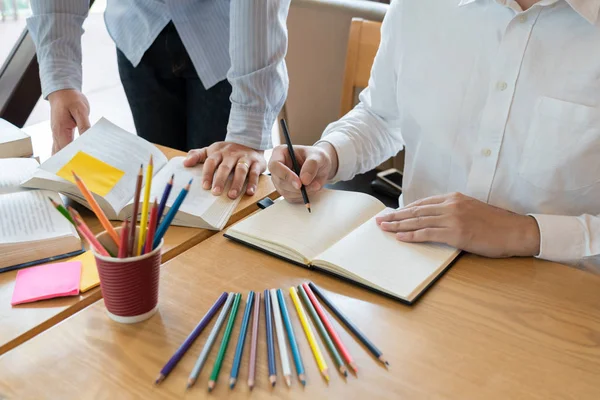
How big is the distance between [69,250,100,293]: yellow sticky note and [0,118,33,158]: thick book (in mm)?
513

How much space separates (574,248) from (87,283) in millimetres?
778

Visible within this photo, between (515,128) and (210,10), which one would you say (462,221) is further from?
(210,10)

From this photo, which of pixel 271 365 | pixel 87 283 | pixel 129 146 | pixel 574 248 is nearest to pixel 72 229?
pixel 87 283

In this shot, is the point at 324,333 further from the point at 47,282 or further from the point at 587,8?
the point at 587,8

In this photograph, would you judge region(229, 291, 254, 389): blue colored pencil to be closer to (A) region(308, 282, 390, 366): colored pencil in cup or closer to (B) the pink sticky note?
(A) region(308, 282, 390, 366): colored pencil in cup

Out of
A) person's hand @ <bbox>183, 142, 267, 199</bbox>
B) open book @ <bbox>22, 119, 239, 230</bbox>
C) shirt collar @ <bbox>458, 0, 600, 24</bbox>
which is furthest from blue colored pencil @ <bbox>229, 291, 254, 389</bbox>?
shirt collar @ <bbox>458, 0, 600, 24</bbox>

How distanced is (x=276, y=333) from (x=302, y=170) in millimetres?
395

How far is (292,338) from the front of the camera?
72cm

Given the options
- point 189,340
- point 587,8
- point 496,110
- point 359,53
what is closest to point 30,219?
point 189,340

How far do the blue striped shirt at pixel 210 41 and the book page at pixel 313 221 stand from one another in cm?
29

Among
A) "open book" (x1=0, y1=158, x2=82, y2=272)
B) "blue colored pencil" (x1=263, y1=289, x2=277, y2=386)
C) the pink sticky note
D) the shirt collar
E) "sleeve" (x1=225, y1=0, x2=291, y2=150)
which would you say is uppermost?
the shirt collar

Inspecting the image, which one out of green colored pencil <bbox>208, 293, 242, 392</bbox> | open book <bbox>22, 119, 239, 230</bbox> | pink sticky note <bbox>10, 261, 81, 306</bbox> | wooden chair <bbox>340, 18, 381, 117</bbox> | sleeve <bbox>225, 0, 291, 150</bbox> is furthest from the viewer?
wooden chair <bbox>340, 18, 381, 117</bbox>

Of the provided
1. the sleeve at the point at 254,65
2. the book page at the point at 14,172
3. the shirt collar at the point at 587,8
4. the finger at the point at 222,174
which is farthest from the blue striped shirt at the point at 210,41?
the shirt collar at the point at 587,8

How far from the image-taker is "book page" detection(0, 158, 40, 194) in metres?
1.09
